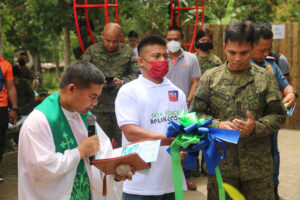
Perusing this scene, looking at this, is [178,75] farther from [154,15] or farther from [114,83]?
[154,15]

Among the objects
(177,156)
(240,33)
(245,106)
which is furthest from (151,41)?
(177,156)

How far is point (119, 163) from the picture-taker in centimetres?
269

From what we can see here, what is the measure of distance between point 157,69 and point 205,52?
3462mm

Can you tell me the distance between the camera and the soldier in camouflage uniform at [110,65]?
5.69m

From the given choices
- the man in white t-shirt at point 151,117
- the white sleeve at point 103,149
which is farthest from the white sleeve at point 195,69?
the white sleeve at point 103,149

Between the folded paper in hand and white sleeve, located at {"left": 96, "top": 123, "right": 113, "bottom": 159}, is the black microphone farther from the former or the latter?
the folded paper in hand

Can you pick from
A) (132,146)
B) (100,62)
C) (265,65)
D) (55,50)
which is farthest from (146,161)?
(55,50)

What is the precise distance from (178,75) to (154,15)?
1006cm

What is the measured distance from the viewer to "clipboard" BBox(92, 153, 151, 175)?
2586mm

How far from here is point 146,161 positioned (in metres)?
2.55

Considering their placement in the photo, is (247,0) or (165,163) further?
(247,0)

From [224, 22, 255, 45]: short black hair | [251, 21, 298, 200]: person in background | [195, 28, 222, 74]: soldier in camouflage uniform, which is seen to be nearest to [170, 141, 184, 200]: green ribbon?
[224, 22, 255, 45]: short black hair

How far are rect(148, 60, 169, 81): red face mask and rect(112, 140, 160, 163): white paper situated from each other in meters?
0.86

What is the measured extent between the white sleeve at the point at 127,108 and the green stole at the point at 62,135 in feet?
1.88
